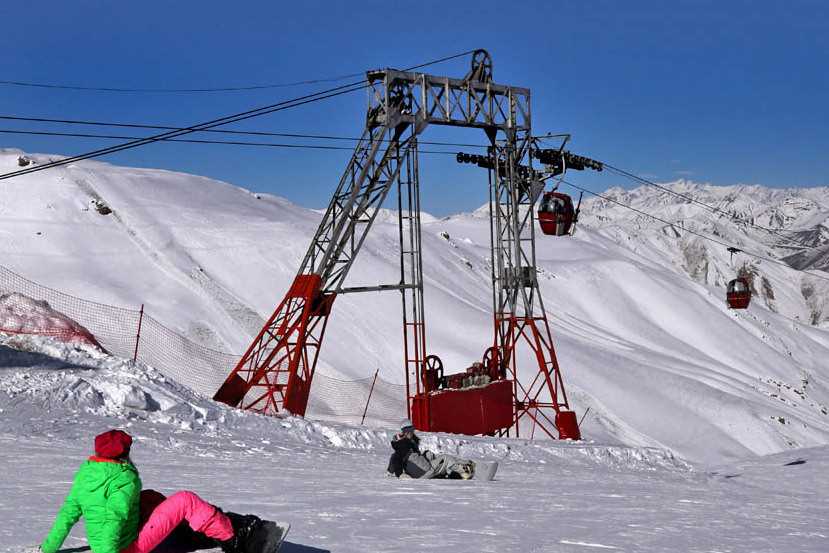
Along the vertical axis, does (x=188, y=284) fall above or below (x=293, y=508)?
above

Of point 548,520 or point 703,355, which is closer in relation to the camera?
point 548,520

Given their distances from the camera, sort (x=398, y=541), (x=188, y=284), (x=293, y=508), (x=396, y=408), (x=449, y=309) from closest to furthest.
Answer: (x=398, y=541) → (x=293, y=508) → (x=396, y=408) → (x=188, y=284) → (x=449, y=309)

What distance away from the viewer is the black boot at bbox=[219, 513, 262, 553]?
21.4 ft

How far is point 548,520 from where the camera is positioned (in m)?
9.69

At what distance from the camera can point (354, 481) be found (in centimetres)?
1277

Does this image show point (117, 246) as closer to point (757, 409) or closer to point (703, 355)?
point (757, 409)

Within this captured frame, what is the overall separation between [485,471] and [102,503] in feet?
27.8

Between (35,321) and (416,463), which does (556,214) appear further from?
(416,463)

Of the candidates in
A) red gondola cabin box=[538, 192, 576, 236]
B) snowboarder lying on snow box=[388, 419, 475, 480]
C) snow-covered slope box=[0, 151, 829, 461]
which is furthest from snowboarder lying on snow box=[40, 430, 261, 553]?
snow-covered slope box=[0, 151, 829, 461]

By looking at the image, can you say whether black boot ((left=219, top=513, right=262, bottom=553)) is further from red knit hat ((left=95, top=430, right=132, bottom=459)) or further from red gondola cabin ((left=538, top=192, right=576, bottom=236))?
red gondola cabin ((left=538, top=192, right=576, bottom=236))

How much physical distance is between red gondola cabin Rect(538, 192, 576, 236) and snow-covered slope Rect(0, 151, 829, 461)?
8035 millimetres

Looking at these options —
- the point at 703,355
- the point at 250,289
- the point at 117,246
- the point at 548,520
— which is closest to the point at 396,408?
the point at 250,289

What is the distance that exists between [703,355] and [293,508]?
4649 centimetres

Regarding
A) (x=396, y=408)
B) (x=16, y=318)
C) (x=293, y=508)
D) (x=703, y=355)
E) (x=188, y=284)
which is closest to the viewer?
(x=293, y=508)
